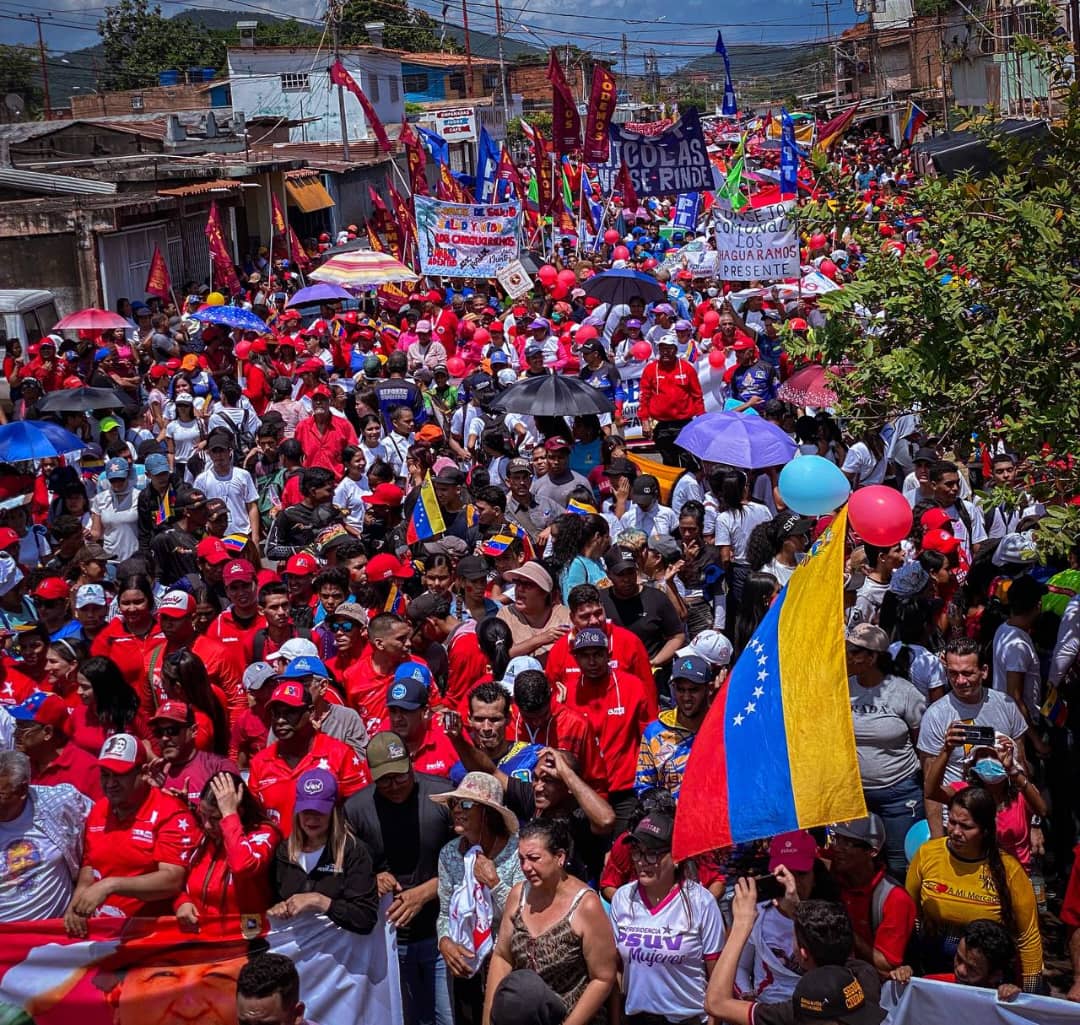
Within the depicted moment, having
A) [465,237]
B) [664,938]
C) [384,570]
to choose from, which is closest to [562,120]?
[465,237]

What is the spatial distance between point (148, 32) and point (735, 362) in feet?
252

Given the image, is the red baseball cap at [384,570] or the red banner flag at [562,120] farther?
the red banner flag at [562,120]

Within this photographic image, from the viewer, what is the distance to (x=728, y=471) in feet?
32.6

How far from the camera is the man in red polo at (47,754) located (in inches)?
255

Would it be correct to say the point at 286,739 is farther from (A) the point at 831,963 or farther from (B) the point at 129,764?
(A) the point at 831,963

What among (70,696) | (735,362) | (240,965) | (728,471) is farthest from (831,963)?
(735,362)

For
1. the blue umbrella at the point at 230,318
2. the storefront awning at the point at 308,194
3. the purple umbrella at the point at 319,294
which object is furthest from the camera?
the storefront awning at the point at 308,194

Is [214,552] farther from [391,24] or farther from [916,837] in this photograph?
[391,24]

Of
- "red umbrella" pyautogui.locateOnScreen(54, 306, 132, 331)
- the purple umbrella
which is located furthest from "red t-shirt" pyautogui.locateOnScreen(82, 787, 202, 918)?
the purple umbrella

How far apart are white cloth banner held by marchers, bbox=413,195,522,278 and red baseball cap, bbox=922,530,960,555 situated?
12.3m

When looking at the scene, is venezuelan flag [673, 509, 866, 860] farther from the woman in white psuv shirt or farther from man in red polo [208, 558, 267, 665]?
man in red polo [208, 558, 267, 665]

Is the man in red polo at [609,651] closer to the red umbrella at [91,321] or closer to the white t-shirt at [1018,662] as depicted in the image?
the white t-shirt at [1018,662]

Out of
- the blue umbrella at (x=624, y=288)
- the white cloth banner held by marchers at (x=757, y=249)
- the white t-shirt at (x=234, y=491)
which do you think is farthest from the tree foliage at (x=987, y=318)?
the blue umbrella at (x=624, y=288)

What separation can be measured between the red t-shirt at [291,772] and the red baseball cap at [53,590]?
268cm
